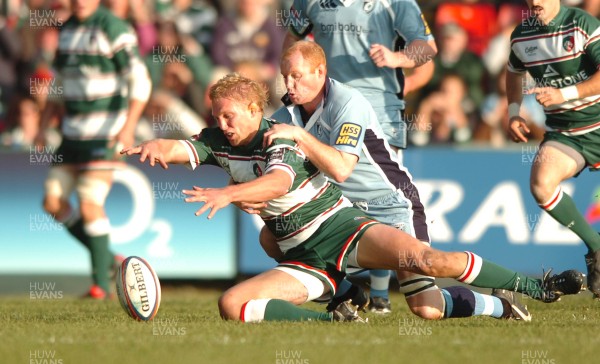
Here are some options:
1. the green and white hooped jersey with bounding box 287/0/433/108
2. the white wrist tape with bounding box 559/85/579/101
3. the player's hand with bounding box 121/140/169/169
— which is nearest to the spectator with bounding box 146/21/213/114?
the green and white hooped jersey with bounding box 287/0/433/108

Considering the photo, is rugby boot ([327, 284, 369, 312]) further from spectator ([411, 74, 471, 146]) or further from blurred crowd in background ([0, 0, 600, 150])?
spectator ([411, 74, 471, 146])

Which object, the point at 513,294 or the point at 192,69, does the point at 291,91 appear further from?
the point at 192,69

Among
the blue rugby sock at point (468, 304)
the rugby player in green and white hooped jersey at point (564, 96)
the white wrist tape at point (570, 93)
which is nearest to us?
the blue rugby sock at point (468, 304)

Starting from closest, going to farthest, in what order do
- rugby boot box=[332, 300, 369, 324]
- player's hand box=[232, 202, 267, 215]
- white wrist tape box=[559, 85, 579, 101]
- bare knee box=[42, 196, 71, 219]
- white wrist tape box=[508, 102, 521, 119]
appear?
1. player's hand box=[232, 202, 267, 215]
2. rugby boot box=[332, 300, 369, 324]
3. white wrist tape box=[559, 85, 579, 101]
4. white wrist tape box=[508, 102, 521, 119]
5. bare knee box=[42, 196, 71, 219]

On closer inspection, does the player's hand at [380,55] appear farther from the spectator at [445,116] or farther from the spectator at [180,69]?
the spectator at [180,69]

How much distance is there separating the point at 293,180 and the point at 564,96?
2.72m

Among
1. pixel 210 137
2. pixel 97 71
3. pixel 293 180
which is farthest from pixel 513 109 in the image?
pixel 97 71

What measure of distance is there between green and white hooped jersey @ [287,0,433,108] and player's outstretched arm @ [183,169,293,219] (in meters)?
2.41

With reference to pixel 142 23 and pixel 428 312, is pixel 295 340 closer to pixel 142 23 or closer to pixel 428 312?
pixel 428 312

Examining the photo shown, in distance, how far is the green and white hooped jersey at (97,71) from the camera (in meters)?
11.4

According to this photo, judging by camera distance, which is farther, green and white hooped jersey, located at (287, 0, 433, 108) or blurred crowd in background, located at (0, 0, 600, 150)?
blurred crowd in background, located at (0, 0, 600, 150)

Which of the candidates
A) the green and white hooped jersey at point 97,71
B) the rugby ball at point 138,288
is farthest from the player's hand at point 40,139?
the rugby ball at point 138,288

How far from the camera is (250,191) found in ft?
22.3

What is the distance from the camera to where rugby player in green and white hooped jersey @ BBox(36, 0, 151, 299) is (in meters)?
11.4
